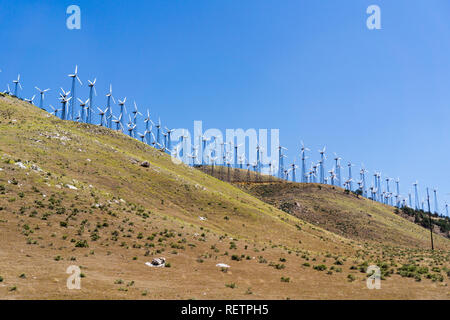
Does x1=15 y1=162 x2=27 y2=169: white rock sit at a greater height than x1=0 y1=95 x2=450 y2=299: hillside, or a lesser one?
greater

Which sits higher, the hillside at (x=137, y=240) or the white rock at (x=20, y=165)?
the white rock at (x=20, y=165)

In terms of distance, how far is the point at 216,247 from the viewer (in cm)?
4712

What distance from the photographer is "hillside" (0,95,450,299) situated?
2653 centimetres

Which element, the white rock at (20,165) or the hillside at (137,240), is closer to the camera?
the hillside at (137,240)

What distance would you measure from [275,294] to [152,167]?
217 feet

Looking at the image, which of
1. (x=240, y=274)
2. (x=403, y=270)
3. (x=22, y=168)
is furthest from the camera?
(x=22, y=168)

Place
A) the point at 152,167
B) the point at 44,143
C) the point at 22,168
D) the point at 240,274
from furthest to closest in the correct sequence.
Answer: the point at 152,167 → the point at 44,143 → the point at 22,168 → the point at 240,274

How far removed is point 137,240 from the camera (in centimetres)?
4259

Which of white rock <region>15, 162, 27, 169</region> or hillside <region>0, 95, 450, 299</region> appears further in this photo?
white rock <region>15, 162, 27, 169</region>

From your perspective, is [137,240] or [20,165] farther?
[20,165]

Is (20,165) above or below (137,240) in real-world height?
above

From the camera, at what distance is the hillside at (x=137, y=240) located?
87.0 feet
